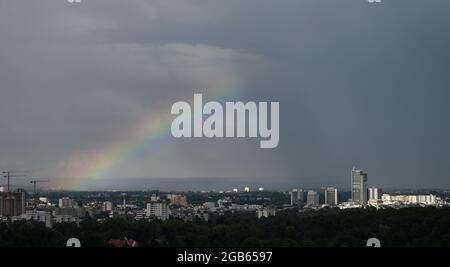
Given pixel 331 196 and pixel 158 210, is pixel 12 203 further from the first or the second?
pixel 331 196

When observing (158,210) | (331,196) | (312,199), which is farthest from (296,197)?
(158,210)

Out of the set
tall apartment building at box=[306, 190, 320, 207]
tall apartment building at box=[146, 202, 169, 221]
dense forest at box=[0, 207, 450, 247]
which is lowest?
dense forest at box=[0, 207, 450, 247]

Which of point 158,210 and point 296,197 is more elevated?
point 296,197

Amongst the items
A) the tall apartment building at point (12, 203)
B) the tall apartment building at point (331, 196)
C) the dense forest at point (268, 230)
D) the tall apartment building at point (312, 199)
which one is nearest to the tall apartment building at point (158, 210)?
the dense forest at point (268, 230)

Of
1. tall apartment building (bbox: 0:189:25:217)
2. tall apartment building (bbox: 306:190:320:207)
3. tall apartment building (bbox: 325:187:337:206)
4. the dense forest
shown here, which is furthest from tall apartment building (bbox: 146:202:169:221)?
tall apartment building (bbox: 325:187:337:206)

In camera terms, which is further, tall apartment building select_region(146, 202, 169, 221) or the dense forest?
tall apartment building select_region(146, 202, 169, 221)

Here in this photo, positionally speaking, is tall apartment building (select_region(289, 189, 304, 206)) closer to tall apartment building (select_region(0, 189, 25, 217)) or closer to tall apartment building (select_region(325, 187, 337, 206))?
tall apartment building (select_region(325, 187, 337, 206))
